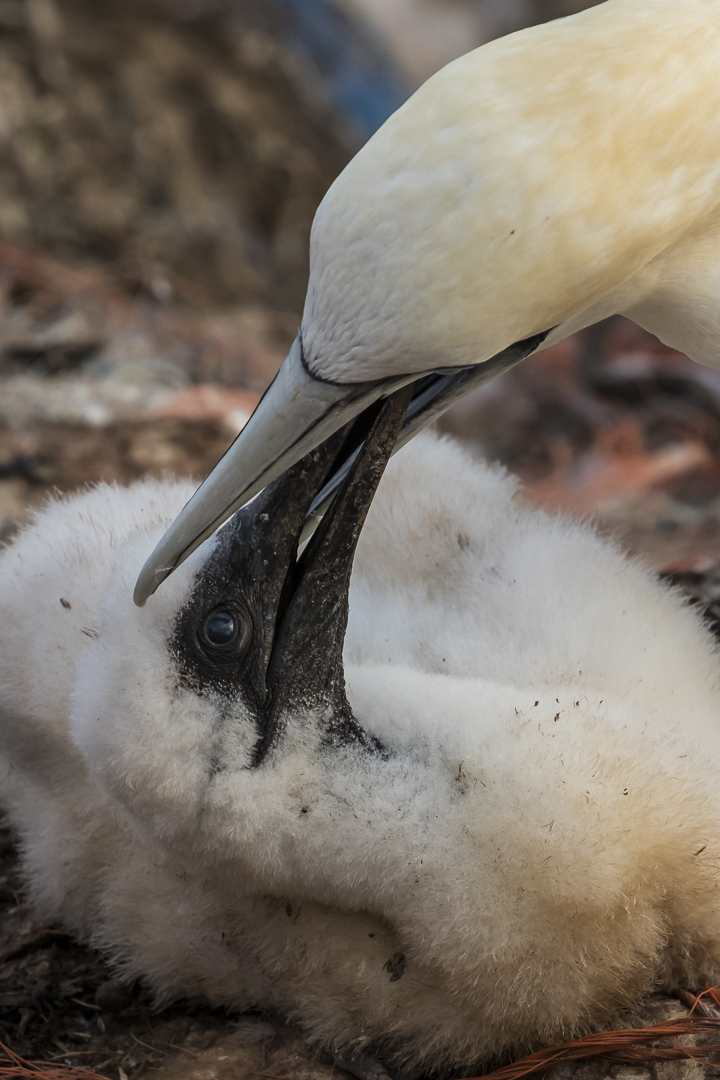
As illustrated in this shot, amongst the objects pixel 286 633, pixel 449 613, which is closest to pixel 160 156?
pixel 449 613

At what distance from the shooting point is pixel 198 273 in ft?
18.6

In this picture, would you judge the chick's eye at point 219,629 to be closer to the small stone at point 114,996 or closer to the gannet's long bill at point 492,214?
the gannet's long bill at point 492,214

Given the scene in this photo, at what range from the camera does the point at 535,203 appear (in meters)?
1.41

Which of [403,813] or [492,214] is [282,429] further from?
[403,813]

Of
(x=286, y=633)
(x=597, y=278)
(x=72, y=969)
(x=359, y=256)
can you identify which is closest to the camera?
(x=359, y=256)

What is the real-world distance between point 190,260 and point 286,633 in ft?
14.1

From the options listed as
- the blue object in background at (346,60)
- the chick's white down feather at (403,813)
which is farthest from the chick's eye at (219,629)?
the blue object in background at (346,60)

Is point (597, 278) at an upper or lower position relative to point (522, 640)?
upper

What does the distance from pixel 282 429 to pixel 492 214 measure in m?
0.42

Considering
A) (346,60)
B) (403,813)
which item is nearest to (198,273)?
(346,60)

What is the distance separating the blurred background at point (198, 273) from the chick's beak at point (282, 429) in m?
2.04

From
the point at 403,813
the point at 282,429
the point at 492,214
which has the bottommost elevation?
the point at 403,813

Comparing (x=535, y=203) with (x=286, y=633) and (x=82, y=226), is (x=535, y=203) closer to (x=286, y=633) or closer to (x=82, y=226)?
(x=286, y=633)

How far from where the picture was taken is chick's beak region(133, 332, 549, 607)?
1551 mm
